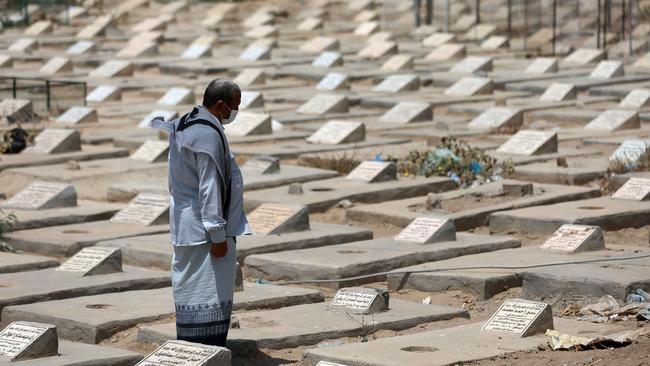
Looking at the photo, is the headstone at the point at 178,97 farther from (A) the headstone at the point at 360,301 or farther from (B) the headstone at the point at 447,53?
(A) the headstone at the point at 360,301

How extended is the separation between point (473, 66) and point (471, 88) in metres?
3.08

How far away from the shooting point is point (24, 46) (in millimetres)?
32094

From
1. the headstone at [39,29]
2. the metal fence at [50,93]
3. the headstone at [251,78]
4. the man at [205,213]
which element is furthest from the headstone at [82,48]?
the man at [205,213]

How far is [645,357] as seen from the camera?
784 cm

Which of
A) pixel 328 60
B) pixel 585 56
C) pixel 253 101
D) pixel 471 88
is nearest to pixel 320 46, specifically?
pixel 328 60

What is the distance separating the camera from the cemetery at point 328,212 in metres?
8.15

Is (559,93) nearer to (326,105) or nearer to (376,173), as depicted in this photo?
(326,105)

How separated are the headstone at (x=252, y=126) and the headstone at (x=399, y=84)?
526 cm

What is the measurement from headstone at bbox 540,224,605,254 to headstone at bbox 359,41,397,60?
63.0 ft

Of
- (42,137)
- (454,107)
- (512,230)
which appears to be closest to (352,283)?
(512,230)

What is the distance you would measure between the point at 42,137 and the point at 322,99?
5.32 metres

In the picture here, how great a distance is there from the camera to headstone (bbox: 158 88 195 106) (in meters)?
23.2

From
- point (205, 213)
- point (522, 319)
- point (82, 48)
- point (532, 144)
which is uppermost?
point (205, 213)

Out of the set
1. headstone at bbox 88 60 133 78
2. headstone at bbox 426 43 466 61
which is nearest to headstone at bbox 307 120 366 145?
headstone at bbox 88 60 133 78
